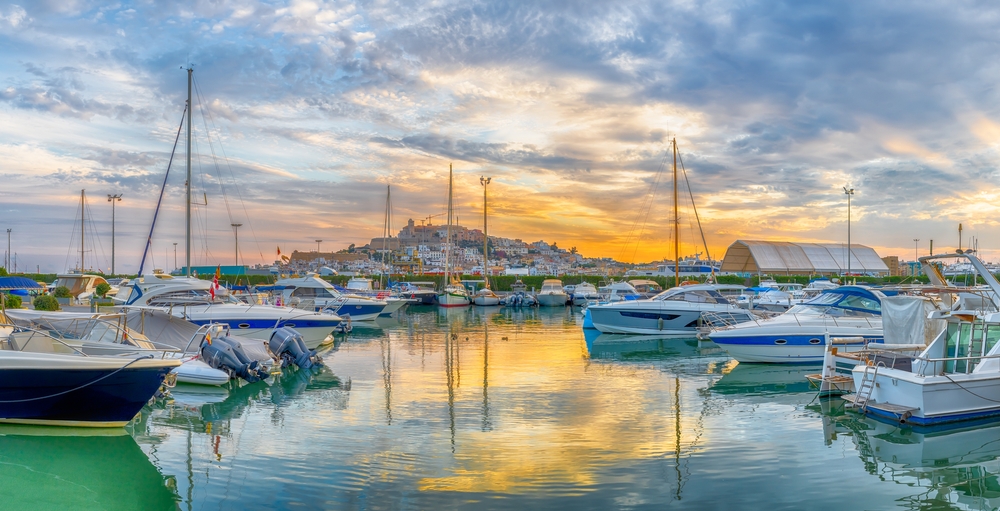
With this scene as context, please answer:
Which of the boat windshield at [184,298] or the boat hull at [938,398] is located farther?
the boat windshield at [184,298]

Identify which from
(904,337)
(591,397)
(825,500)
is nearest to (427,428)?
(591,397)

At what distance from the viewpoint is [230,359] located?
16.8 meters

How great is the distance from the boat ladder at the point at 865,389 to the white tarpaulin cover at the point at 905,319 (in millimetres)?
2883

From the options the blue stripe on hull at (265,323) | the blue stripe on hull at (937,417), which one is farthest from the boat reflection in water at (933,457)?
the blue stripe on hull at (265,323)

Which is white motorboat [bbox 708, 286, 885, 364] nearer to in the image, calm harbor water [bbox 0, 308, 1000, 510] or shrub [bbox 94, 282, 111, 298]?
calm harbor water [bbox 0, 308, 1000, 510]

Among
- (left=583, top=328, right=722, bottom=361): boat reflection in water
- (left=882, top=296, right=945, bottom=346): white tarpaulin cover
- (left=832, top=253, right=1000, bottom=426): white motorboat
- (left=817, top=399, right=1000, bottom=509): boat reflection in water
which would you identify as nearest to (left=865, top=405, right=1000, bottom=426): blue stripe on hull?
(left=832, top=253, right=1000, bottom=426): white motorboat

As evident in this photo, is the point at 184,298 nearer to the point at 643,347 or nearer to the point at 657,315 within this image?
the point at 643,347

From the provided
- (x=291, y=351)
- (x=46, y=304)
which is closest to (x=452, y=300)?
(x=46, y=304)

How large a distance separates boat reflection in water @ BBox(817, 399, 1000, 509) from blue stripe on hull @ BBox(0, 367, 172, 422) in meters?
11.6

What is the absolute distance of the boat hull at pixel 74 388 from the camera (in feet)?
37.5

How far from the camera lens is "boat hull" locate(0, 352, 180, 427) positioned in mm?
11422

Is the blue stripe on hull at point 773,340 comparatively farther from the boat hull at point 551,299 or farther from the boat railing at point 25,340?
the boat hull at point 551,299

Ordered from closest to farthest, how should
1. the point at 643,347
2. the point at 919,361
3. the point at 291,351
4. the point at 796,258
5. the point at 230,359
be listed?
1. the point at 919,361
2. the point at 230,359
3. the point at 291,351
4. the point at 643,347
5. the point at 796,258

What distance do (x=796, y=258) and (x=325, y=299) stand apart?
56836 mm
